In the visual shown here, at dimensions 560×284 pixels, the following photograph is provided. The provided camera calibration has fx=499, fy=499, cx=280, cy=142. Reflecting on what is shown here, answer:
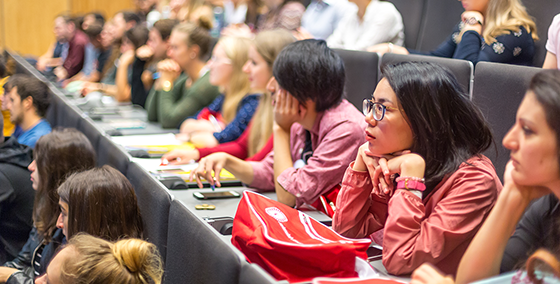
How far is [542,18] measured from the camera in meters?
1.93

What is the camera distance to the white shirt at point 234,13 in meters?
4.55

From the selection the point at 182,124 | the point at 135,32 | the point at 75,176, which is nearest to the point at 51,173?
the point at 75,176

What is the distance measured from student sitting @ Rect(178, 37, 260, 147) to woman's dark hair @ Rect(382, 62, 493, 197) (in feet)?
4.44

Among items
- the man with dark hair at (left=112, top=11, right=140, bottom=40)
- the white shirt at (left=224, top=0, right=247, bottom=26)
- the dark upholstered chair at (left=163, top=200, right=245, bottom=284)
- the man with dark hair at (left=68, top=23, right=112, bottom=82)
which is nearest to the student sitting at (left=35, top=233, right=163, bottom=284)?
the dark upholstered chair at (left=163, top=200, right=245, bottom=284)

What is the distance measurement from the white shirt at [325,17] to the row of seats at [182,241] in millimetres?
1705

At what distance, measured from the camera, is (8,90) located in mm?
3012

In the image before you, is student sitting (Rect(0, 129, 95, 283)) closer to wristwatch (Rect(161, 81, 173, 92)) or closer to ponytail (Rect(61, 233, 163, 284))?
ponytail (Rect(61, 233, 163, 284))

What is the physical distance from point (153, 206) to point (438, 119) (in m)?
0.97

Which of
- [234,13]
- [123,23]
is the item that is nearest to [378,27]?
[234,13]

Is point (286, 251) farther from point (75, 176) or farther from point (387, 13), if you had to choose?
point (387, 13)

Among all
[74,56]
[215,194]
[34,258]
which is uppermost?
[215,194]

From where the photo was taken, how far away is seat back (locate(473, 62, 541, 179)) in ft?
4.78

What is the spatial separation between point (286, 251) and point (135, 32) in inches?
143

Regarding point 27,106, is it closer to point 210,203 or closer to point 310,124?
point 210,203
